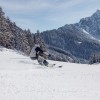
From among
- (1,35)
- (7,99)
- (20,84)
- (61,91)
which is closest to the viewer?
(7,99)

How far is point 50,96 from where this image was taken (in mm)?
17719

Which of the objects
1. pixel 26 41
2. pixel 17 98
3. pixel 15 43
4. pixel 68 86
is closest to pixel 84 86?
pixel 68 86

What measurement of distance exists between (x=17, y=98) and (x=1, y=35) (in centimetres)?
5976

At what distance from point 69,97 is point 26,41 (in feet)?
306

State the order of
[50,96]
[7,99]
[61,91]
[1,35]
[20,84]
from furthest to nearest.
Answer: [1,35]
[20,84]
[61,91]
[50,96]
[7,99]

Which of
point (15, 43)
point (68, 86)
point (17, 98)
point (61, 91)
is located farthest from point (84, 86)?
point (15, 43)

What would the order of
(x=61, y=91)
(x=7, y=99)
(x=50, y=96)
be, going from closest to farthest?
(x=7, y=99), (x=50, y=96), (x=61, y=91)

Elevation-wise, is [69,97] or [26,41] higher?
[26,41]

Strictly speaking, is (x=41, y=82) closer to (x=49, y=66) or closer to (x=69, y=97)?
(x=69, y=97)

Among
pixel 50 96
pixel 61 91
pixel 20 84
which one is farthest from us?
pixel 20 84

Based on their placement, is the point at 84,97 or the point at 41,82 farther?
the point at 41,82

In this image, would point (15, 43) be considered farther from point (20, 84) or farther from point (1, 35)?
point (20, 84)

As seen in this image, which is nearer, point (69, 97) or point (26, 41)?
point (69, 97)

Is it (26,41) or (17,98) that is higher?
(26,41)
